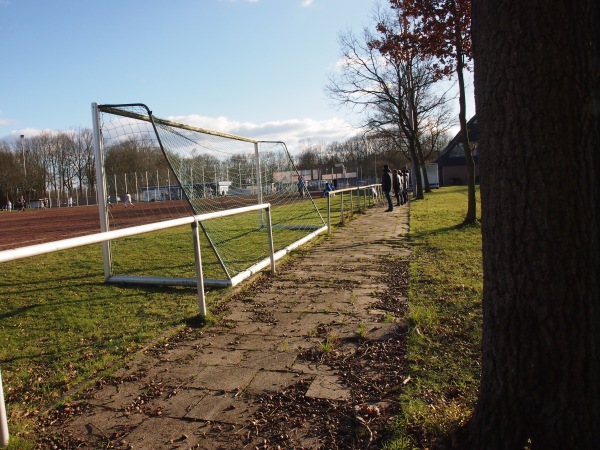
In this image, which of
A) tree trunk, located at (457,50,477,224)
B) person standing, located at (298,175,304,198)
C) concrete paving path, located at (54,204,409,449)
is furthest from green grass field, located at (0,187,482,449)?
person standing, located at (298,175,304,198)

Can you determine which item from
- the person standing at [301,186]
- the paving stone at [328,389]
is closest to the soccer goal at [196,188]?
the person standing at [301,186]

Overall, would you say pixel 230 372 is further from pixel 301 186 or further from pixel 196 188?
pixel 301 186

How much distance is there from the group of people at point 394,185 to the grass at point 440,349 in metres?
10.5

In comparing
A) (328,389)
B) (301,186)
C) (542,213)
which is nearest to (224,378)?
(328,389)

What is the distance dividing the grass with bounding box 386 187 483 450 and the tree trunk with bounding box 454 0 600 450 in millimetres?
464

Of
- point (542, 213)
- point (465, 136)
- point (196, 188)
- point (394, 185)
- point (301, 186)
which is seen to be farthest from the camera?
point (394, 185)

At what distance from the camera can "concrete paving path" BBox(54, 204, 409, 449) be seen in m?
2.47

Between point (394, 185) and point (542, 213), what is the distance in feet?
60.2

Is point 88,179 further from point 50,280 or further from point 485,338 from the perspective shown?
point 485,338

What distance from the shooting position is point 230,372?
3.20 meters

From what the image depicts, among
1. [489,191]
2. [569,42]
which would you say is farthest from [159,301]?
[569,42]

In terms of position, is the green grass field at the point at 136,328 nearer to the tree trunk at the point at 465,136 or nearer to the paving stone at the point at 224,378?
the paving stone at the point at 224,378

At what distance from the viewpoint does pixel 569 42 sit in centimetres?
168

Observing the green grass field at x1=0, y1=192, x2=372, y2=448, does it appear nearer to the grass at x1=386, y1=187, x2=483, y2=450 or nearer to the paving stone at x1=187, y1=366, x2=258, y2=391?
the paving stone at x1=187, y1=366, x2=258, y2=391
